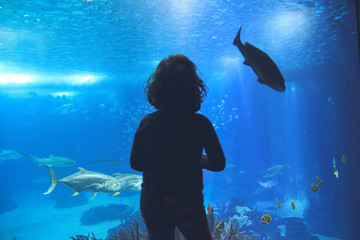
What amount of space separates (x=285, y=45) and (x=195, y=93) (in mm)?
16975

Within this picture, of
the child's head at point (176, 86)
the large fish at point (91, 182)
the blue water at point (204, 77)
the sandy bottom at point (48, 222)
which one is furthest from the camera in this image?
the sandy bottom at point (48, 222)

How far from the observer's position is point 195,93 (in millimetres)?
1796

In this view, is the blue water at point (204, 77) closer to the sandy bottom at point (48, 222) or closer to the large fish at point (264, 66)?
the sandy bottom at point (48, 222)

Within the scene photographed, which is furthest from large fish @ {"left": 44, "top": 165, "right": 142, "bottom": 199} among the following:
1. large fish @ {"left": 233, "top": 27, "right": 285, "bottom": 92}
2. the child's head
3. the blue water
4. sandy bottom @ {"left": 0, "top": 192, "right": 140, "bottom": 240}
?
sandy bottom @ {"left": 0, "top": 192, "right": 140, "bottom": 240}

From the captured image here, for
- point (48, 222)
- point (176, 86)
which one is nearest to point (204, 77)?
point (176, 86)

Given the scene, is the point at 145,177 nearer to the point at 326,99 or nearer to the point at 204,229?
the point at 204,229

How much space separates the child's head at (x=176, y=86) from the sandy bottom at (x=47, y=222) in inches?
526

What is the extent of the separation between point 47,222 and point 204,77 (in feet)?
53.7

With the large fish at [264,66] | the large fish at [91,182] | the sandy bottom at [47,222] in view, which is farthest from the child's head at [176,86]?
the sandy bottom at [47,222]

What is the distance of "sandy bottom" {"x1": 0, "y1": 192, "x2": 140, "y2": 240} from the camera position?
1364 centimetres

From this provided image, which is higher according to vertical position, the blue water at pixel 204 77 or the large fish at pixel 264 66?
the blue water at pixel 204 77

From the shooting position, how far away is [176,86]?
175cm

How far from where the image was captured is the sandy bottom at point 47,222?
537 inches

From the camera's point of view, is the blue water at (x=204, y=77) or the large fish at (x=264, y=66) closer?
the large fish at (x=264, y=66)
